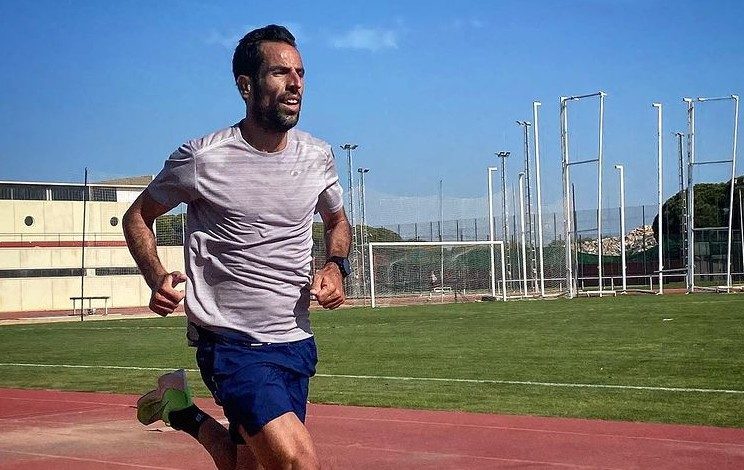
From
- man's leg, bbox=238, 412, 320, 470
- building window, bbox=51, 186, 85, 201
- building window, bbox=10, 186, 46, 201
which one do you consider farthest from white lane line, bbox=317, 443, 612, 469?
building window, bbox=10, 186, 46, 201

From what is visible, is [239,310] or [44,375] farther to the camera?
[44,375]

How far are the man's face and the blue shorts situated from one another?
0.82m

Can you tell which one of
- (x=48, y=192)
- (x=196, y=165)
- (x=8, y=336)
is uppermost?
(x=48, y=192)

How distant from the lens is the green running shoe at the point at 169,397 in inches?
201

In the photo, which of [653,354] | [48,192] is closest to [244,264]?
[653,354]

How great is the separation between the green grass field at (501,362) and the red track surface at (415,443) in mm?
759

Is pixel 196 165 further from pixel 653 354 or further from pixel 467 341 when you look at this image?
pixel 467 341

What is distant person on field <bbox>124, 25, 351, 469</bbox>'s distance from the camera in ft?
14.1

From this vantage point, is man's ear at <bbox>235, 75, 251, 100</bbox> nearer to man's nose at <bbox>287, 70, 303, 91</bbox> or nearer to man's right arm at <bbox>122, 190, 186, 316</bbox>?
man's nose at <bbox>287, 70, 303, 91</bbox>

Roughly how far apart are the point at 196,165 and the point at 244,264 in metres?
0.42

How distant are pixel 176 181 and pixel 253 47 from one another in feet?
1.96

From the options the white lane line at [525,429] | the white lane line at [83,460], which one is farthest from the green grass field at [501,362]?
the white lane line at [83,460]

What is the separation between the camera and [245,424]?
418 cm

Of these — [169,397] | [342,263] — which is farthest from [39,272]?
[342,263]
